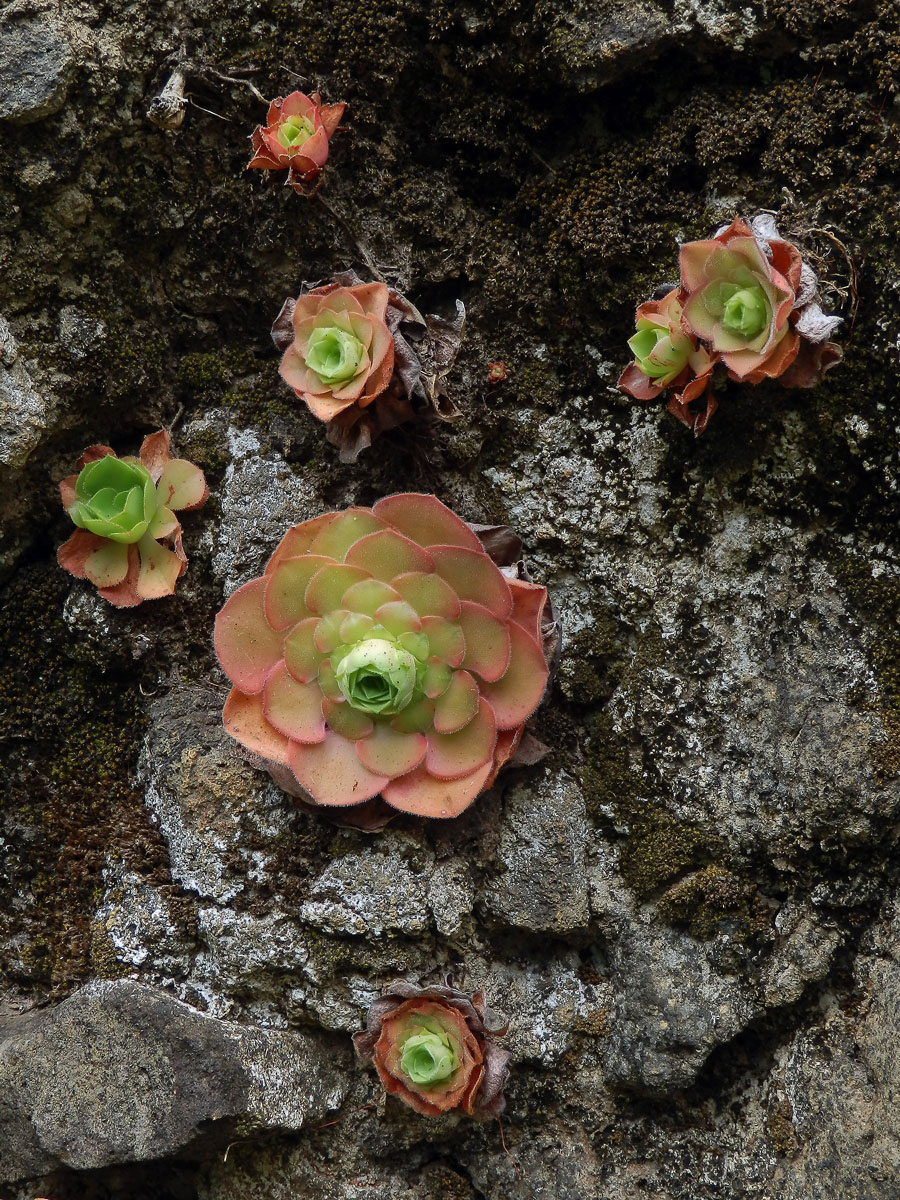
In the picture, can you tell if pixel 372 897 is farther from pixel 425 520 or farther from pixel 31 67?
pixel 31 67

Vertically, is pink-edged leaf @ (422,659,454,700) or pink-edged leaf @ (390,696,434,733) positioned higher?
pink-edged leaf @ (422,659,454,700)

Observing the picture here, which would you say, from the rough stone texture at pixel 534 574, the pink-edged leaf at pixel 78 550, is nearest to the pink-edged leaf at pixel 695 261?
the rough stone texture at pixel 534 574

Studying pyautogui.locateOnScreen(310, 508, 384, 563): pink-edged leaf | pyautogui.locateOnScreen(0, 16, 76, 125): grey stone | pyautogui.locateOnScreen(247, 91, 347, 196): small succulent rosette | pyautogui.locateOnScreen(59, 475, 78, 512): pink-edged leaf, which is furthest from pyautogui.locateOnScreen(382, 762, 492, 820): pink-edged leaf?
pyautogui.locateOnScreen(0, 16, 76, 125): grey stone

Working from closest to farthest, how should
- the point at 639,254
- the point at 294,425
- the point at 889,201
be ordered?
1. the point at 889,201
2. the point at 639,254
3. the point at 294,425

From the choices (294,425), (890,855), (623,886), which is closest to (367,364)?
(294,425)

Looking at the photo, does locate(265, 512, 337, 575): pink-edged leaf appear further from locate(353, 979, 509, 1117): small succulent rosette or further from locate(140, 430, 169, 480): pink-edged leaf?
locate(353, 979, 509, 1117): small succulent rosette

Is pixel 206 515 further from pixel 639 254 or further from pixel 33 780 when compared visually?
pixel 639 254

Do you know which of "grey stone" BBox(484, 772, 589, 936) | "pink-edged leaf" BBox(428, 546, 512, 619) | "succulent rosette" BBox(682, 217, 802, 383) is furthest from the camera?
"grey stone" BBox(484, 772, 589, 936)
